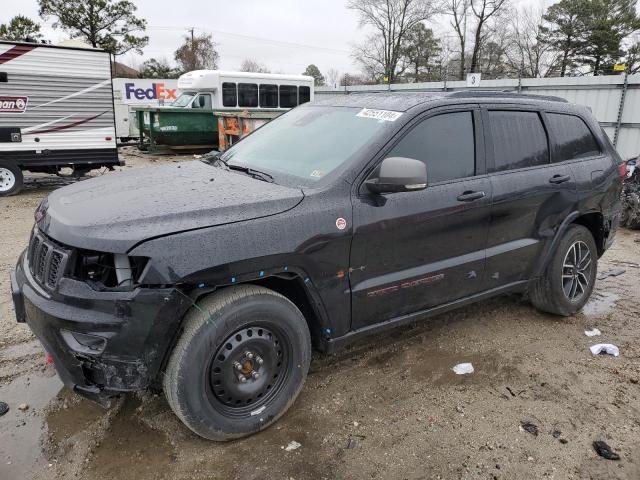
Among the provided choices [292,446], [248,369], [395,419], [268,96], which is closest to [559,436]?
[395,419]

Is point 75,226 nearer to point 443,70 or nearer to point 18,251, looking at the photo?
point 18,251

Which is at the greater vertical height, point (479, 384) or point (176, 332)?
point (176, 332)

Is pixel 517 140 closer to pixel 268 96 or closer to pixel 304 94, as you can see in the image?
pixel 268 96

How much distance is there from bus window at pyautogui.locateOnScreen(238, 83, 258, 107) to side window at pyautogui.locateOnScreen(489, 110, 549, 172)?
1543 centimetres

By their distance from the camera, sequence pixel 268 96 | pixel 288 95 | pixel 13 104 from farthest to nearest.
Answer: pixel 288 95 < pixel 268 96 < pixel 13 104

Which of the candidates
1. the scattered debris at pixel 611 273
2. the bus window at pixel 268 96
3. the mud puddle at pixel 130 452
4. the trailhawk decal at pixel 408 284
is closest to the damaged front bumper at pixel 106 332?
the mud puddle at pixel 130 452

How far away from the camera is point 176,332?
2463 millimetres

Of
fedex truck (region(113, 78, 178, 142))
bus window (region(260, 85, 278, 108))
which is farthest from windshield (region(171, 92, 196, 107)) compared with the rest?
fedex truck (region(113, 78, 178, 142))

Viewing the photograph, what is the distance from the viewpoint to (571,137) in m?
4.19

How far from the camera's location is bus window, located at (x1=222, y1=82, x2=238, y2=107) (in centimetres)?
1759

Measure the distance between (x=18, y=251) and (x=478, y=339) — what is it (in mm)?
5362

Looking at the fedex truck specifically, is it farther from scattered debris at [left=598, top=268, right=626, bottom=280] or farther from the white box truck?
scattered debris at [left=598, top=268, right=626, bottom=280]

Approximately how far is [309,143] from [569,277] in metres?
2.65

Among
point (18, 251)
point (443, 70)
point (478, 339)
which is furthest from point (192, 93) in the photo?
point (443, 70)
